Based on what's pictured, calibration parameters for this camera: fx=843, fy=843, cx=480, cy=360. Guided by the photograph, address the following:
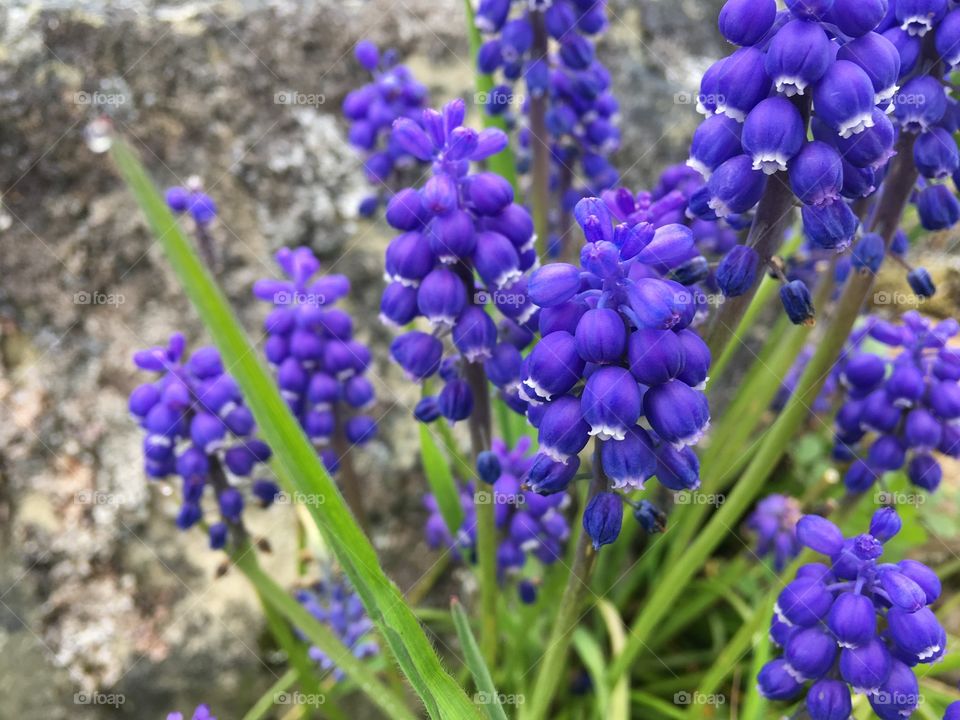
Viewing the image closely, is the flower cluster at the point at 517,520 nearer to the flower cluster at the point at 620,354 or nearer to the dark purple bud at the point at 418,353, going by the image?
the dark purple bud at the point at 418,353

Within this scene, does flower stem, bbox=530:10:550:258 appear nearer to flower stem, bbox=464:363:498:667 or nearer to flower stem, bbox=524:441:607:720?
flower stem, bbox=464:363:498:667

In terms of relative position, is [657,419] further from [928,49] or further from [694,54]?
[694,54]

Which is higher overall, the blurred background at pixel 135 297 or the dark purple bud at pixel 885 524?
the dark purple bud at pixel 885 524

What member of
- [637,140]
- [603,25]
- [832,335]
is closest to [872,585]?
[832,335]

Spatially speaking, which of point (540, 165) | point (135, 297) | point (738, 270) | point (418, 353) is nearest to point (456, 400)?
point (418, 353)

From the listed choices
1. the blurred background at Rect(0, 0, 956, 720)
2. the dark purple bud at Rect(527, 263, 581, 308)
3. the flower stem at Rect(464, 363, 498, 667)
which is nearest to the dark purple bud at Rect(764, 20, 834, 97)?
the dark purple bud at Rect(527, 263, 581, 308)

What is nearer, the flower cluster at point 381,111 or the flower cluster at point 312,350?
the flower cluster at point 312,350

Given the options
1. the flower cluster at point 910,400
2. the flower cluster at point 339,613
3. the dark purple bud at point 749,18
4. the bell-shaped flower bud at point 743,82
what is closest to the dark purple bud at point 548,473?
the bell-shaped flower bud at point 743,82
